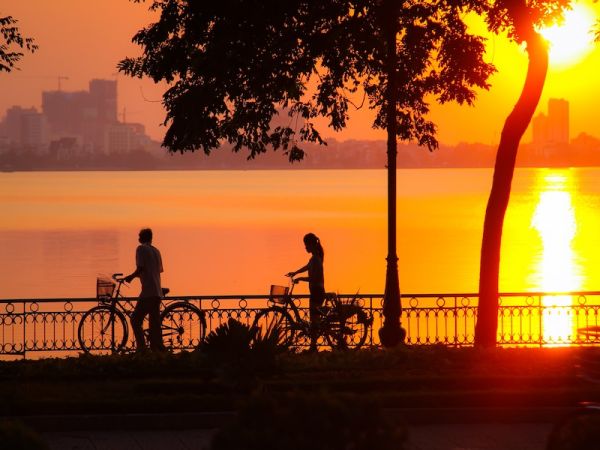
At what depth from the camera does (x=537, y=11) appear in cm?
2095

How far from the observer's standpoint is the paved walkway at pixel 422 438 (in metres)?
12.6

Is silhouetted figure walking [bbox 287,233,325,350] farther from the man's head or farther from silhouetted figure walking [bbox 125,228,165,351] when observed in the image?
the man's head

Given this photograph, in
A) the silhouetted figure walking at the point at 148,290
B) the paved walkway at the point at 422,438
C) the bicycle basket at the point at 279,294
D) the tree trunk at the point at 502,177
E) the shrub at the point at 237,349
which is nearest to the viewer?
the paved walkway at the point at 422,438

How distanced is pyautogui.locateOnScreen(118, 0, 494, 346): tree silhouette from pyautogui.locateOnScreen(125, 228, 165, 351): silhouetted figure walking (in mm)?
2051

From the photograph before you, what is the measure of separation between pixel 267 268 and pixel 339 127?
5091 cm

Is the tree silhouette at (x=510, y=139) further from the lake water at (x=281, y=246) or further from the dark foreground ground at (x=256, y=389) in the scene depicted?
the lake water at (x=281, y=246)

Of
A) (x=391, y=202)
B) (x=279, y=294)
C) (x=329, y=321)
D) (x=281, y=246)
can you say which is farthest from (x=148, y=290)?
(x=281, y=246)

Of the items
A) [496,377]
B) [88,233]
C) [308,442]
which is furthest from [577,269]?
[308,442]

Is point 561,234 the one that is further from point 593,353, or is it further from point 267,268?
point 593,353

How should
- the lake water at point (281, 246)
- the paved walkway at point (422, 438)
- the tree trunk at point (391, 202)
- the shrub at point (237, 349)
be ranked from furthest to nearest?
the lake water at point (281, 246) < the tree trunk at point (391, 202) < the shrub at point (237, 349) < the paved walkway at point (422, 438)

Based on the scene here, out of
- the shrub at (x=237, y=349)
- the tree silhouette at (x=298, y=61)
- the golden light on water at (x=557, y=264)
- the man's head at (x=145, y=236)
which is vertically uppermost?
the tree silhouette at (x=298, y=61)

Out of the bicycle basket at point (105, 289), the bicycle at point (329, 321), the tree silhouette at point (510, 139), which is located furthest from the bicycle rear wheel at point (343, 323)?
the bicycle basket at point (105, 289)

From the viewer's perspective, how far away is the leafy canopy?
20.8 m

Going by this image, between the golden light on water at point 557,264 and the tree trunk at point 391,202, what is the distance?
378 cm
